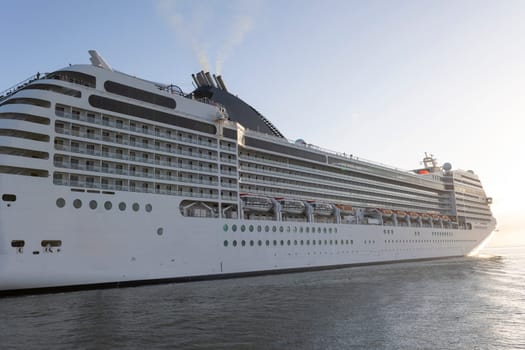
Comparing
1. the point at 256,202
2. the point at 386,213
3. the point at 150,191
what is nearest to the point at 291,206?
the point at 256,202

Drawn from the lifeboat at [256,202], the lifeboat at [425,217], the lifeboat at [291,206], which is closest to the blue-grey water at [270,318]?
the lifeboat at [256,202]

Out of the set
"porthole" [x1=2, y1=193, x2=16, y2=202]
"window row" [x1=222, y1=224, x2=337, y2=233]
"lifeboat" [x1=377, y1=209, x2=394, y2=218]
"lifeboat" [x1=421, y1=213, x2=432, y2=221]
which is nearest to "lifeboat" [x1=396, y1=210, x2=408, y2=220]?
"lifeboat" [x1=377, y1=209, x2=394, y2=218]

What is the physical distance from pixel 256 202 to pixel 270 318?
64.9 feet

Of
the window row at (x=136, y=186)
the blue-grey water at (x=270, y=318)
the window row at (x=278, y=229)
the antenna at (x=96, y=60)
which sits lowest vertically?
the blue-grey water at (x=270, y=318)

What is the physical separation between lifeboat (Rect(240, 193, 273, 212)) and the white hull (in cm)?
158

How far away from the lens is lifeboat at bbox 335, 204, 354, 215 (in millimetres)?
44400

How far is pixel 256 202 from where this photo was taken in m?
34.5

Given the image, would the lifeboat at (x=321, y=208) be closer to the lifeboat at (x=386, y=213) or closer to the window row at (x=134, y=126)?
the lifeboat at (x=386, y=213)

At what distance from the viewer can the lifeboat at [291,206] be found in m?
37.6

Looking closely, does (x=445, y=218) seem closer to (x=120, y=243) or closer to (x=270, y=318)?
(x=120, y=243)

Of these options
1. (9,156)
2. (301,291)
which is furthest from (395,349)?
(9,156)

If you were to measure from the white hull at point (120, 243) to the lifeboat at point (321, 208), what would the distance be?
3411 mm

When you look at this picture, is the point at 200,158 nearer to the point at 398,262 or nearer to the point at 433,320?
the point at 433,320

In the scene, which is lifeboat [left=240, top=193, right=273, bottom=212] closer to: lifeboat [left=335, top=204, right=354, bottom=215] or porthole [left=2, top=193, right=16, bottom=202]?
lifeboat [left=335, top=204, right=354, bottom=215]
